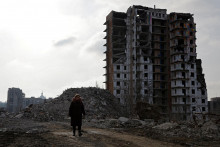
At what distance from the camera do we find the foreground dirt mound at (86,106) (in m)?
30.7

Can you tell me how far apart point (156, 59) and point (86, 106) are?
3288cm

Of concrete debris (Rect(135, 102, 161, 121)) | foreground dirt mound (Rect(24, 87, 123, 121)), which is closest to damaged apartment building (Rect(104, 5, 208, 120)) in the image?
foreground dirt mound (Rect(24, 87, 123, 121))

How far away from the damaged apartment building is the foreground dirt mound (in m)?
17.2

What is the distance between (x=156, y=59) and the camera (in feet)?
209

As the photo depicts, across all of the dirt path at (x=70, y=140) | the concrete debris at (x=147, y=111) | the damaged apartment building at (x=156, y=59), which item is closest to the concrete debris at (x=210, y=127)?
the dirt path at (x=70, y=140)

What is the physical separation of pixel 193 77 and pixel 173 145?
55.2m

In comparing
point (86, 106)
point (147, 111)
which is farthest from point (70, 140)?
point (86, 106)

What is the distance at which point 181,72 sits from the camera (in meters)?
61.2

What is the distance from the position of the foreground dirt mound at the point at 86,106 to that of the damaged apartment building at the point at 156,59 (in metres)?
17.2

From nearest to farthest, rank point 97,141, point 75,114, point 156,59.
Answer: point 97,141 → point 75,114 → point 156,59

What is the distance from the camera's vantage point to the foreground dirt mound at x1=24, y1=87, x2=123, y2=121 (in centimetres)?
3066

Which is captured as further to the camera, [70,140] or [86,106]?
[86,106]

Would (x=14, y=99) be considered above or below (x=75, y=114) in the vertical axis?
above

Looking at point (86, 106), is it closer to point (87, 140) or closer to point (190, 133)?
point (190, 133)
